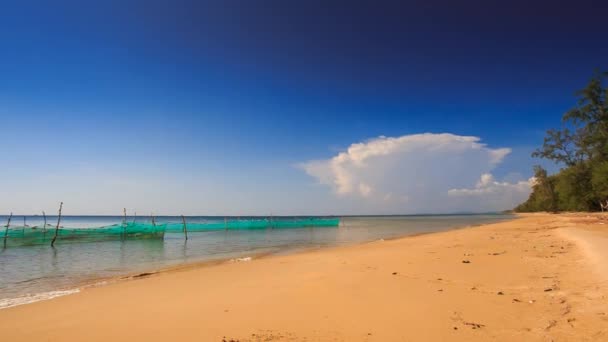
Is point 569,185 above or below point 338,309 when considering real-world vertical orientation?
above

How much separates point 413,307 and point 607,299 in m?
3.01

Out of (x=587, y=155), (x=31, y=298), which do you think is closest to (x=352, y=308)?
(x=31, y=298)

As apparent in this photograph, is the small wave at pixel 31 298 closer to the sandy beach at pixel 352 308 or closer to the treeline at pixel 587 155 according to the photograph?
the sandy beach at pixel 352 308

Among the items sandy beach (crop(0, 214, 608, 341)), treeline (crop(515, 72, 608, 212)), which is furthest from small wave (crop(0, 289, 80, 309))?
treeline (crop(515, 72, 608, 212))

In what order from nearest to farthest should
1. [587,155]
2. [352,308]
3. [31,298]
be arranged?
[352,308] < [31,298] < [587,155]

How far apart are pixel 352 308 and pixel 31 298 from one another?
881 centimetres

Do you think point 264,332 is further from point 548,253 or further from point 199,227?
point 199,227

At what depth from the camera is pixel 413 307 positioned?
5.47m

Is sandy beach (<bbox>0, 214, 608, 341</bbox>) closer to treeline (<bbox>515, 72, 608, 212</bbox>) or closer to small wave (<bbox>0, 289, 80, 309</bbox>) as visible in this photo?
small wave (<bbox>0, 289, 80, 309</bbox>)

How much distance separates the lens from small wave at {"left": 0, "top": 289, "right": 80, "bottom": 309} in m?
7.94

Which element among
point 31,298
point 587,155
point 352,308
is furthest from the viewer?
point 587,155

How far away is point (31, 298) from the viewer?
8516 mm

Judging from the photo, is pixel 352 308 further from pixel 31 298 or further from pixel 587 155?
pixel 587 155

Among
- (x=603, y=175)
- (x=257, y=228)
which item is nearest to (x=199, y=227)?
(x=257, y=228)
